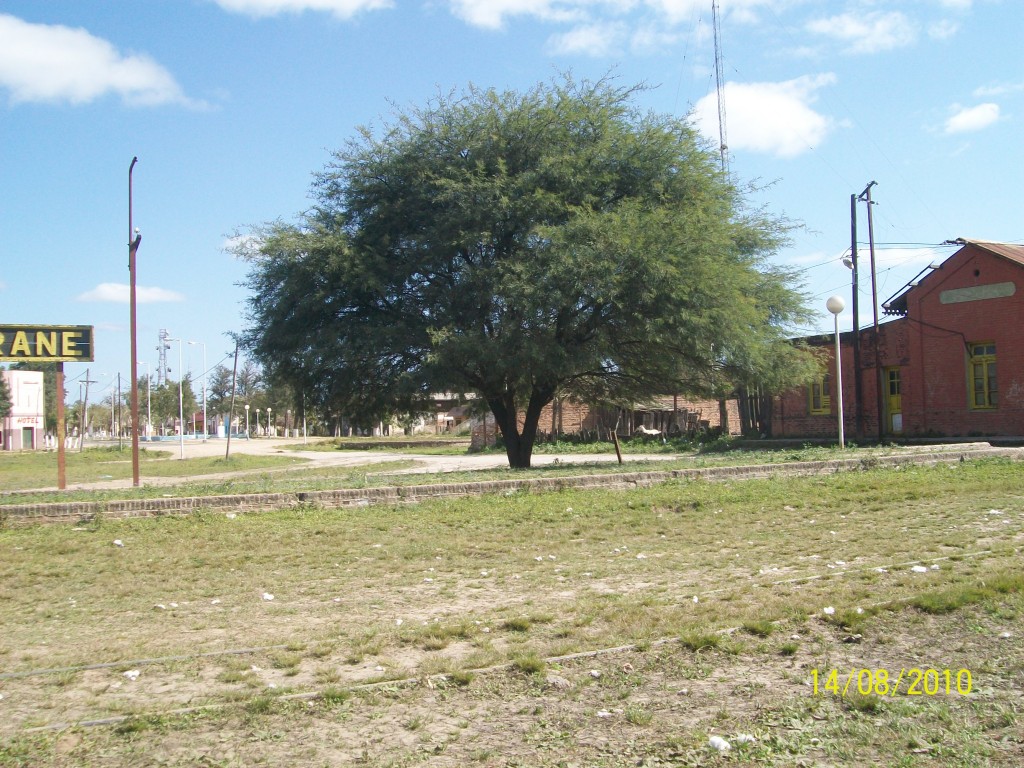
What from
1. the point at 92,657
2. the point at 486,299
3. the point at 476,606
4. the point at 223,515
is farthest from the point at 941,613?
the point at 486,299

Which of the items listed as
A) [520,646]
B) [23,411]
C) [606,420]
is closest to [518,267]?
[520,646]

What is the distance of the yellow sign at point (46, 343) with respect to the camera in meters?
17.9

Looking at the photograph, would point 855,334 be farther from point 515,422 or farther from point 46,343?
point 46,343

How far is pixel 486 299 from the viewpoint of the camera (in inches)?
792

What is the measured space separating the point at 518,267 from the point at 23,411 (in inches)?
3302

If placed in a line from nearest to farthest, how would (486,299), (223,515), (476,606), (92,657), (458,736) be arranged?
(458,736), (92,657), (476,606), (223,515), (486,299)

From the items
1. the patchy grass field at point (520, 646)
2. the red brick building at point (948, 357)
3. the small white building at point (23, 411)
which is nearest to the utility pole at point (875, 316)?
the red brick building at point (948, 357)

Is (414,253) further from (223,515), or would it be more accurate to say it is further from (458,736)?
(458,736)

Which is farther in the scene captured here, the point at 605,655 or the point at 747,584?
the point at 747,584

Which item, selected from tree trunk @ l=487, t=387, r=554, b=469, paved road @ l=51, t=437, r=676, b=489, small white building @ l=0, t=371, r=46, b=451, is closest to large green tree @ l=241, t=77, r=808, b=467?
tree trunk @ l=487, t=387, r=554, b=469

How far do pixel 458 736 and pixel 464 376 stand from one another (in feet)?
54.3

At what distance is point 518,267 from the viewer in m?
18.9

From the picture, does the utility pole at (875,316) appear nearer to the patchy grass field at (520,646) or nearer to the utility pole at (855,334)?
the utility pole at (855,334)
